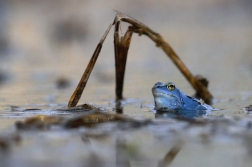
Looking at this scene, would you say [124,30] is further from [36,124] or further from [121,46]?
[36,124]

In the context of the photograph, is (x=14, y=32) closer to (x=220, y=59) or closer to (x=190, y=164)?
(x=220, y=59)

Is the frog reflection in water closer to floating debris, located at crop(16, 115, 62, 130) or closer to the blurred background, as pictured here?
floating debris, located at crop(16, 115, 62, 130)

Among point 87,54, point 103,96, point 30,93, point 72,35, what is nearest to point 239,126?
point 103,96

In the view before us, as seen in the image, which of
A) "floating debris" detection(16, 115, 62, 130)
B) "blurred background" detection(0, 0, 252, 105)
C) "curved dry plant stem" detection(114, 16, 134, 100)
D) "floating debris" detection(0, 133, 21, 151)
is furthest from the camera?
"blurred background" detection(0, 0, 252, 105)

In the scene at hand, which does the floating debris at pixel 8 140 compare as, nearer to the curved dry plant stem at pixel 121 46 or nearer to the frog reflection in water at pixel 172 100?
the frog reflection in water at pixel 172 100

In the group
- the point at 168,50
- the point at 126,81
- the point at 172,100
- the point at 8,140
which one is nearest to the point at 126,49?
the point at 168,50

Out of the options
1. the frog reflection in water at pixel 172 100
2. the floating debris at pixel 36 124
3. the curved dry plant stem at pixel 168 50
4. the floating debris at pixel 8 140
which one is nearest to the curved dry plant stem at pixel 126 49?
the curved dry plant stem at pixel 168 50

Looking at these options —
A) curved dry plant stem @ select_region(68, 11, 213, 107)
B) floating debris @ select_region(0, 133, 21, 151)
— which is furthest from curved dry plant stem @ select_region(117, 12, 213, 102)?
floating debris @ select_region(0, 133, 21, 151)
